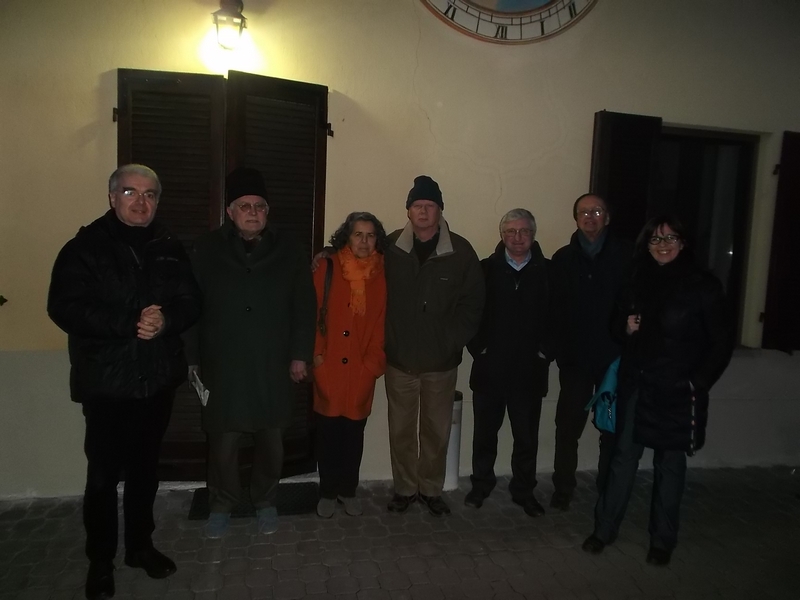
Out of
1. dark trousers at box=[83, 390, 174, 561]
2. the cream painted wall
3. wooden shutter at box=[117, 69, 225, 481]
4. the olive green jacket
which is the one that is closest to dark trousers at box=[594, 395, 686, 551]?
the olive green jacket

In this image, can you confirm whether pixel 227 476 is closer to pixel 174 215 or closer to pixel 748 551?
pixel 174 215

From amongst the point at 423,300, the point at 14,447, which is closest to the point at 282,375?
the point at 423,300

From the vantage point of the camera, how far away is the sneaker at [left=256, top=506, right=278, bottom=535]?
3.38 metres

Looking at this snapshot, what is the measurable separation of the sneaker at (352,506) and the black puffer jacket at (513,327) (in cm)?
106

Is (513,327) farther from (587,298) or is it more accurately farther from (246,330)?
(246,330)

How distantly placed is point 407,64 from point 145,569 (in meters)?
3.35

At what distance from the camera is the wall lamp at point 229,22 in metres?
3.46

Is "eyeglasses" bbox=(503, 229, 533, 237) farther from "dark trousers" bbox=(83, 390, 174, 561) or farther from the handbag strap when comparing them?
"dark trousers" bbox=(83, 390, 174, 561)

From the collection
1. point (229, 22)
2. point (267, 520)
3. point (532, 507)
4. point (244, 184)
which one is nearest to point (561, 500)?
point (532, 507)

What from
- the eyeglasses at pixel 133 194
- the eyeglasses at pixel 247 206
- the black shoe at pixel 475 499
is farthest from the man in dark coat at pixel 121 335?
the black shoe at pixel 475 499

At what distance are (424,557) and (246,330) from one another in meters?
1.56

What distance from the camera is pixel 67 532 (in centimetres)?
331

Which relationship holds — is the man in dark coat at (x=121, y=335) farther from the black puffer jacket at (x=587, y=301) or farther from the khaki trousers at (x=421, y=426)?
the black puffer jacket at (x=587, y=301)

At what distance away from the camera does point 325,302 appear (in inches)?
135
